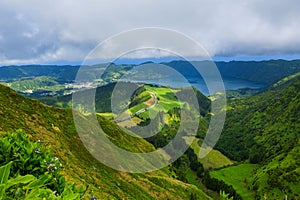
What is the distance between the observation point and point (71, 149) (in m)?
66.2

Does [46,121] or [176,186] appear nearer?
[46,121]

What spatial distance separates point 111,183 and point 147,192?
1324cm

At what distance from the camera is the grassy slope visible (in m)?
54.2

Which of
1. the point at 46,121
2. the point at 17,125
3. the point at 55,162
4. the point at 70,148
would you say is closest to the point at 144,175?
the point at 70,148

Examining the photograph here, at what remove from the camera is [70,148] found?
66438 millimetres

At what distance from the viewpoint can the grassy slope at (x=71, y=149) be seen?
54.2 meters

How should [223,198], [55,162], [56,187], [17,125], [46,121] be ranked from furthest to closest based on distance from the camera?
1. [46,121]
2. [17,125]
3. [55,162]
4. [56,187]
5. [223,198]

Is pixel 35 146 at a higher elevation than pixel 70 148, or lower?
higher

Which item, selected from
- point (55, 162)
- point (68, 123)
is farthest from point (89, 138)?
point (55, 162)

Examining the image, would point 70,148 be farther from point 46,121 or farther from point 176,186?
point 176,186

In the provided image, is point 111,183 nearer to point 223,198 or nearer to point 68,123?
point 68,123

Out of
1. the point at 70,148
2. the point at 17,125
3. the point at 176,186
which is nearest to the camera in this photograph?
the point at 17,125

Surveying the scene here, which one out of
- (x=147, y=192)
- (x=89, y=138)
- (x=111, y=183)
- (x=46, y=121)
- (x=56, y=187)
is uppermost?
(x=56, y=187)

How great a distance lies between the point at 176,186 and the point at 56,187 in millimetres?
85817
